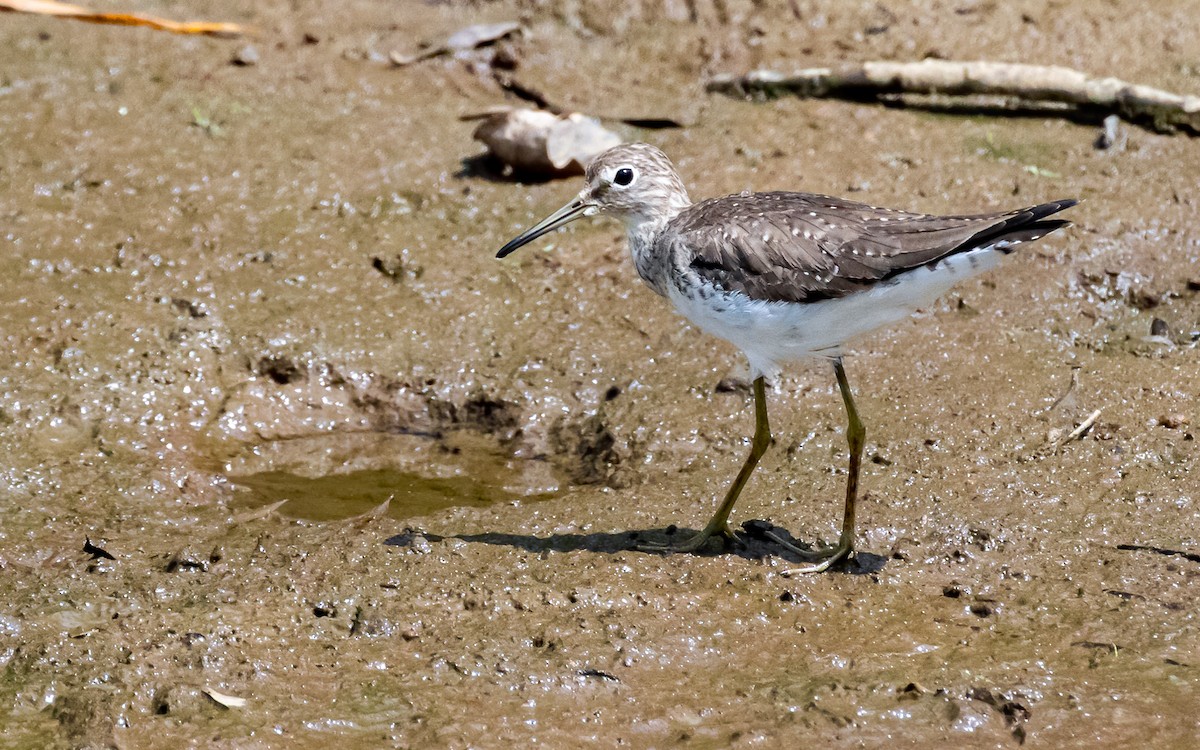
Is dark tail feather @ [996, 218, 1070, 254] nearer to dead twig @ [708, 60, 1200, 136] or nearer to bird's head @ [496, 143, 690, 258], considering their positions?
bird's head @ [496, 143, 690, 258]

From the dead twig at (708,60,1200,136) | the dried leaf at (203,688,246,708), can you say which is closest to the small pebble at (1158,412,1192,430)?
the dead twig at (708,60,1200,136)

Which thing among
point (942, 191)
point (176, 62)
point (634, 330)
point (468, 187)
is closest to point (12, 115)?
point (176, 62)

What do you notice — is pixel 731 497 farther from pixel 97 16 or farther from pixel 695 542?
pixel 97 16

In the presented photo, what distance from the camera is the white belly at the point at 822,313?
4945mm

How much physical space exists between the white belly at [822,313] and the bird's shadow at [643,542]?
764mm

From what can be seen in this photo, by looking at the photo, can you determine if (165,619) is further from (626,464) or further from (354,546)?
(626,464)

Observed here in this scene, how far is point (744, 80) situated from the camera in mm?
8445

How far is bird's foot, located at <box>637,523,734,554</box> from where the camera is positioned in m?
5.32

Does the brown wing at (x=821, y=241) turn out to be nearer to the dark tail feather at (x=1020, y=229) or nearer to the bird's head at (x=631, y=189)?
the dark tail feather at (x=1020, y=229)

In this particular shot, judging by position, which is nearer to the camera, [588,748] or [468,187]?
[588,748]

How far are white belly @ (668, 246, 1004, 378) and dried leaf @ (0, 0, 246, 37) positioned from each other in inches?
203

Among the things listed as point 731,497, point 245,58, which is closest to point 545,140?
point 245,58

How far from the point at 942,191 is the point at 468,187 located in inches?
112

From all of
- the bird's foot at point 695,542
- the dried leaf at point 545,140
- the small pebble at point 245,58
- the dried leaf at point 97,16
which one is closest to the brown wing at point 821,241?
the bird's foot at point 695,542
